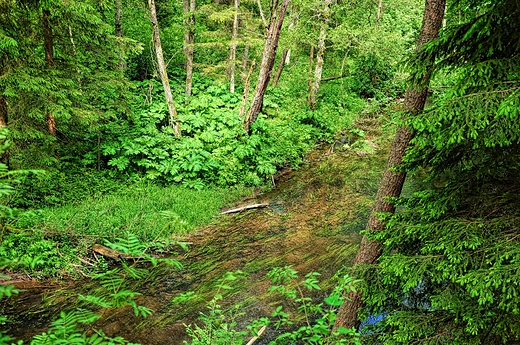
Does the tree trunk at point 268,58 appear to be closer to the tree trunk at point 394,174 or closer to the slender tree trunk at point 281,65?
the slender tree trunk at point 281,65

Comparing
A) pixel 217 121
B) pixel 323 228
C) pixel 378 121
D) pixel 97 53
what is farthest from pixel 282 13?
pixel 378 121

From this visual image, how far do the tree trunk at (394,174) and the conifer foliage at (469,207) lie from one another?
0.54 metres

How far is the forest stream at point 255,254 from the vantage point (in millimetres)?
6198

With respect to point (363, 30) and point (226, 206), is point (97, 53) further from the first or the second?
point (363, 30)

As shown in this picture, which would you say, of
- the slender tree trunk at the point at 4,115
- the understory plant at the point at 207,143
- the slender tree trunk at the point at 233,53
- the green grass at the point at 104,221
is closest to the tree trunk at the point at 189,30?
the understory plant at the point at 207,143

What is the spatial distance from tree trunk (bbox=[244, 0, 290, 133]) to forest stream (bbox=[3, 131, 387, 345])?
2.66 metres

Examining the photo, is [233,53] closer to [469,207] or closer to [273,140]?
[273,140]

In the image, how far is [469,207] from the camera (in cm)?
364

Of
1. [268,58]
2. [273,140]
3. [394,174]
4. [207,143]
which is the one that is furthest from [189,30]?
[394,174]

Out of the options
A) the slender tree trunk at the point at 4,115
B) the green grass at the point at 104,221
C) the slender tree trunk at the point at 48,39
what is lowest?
the green grass at the point at 104,221

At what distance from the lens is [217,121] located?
536 inches

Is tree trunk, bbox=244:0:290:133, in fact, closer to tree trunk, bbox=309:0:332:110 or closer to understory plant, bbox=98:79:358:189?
understory plant, bbox=98:79:358:189

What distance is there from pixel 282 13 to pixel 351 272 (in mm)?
9752

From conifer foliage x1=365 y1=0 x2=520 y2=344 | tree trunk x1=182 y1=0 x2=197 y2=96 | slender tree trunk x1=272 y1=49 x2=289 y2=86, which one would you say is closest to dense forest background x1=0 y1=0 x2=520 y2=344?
conifer foliage x1=365 y1=0 x2=520 y2=344
